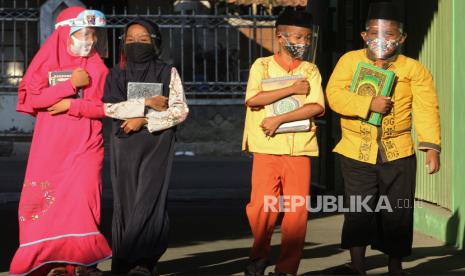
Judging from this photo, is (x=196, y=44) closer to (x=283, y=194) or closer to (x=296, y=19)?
(x=296, y=19)

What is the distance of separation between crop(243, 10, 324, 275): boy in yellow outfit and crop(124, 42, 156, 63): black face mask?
0.72m

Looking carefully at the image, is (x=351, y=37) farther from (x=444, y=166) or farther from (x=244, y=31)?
(x=244, y=31)

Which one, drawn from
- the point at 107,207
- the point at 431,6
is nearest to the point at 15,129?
the point at 107,207

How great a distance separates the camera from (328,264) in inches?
390

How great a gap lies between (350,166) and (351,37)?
492cm

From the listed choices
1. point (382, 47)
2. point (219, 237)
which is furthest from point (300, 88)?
point (219, 237)

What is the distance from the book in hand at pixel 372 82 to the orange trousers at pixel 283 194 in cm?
55

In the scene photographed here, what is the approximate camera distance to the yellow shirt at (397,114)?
8703mm

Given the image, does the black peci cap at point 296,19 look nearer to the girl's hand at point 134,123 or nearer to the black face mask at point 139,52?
the black face mask at point 139,52

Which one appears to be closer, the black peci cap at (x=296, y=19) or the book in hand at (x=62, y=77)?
the black peci cap at (x=296, y=19)

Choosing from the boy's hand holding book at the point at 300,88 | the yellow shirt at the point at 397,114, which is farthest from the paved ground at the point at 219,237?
the boy's hand holding book at the point at 300,88

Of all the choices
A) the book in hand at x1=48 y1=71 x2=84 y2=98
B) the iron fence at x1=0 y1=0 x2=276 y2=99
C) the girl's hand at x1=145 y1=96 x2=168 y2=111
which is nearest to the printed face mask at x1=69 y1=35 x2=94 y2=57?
the book in hand at x1=48 y1=71 x2=84 y2=98

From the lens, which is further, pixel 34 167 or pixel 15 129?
pixel 15 129

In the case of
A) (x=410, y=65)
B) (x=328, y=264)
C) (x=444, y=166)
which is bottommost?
(x=328, y=264)
